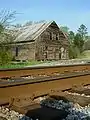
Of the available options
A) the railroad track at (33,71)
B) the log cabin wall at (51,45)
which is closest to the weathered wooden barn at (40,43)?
the log cabin wall at (51,45)

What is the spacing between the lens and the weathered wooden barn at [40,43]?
37188 millimetres

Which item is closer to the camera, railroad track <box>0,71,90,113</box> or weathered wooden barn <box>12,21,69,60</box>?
railroad track <box>0,71,90,113</box>

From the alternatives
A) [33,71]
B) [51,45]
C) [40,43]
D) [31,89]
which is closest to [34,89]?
[31,89]

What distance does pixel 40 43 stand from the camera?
37969 mm

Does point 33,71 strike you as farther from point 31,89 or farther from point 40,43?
point 40,43

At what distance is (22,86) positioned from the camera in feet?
14.9

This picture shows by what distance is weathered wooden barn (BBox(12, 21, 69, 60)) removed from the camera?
37188 millimetres

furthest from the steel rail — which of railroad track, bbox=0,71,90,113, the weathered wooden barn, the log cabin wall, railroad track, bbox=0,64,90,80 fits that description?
the log cabin wall

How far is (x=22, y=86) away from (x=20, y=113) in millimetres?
1035

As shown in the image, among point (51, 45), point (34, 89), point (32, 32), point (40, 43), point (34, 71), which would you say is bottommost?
point (34, 89)

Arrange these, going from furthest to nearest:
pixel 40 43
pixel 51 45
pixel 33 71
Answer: pixel 51 45 → pixel 40 43 → pixel 33 71

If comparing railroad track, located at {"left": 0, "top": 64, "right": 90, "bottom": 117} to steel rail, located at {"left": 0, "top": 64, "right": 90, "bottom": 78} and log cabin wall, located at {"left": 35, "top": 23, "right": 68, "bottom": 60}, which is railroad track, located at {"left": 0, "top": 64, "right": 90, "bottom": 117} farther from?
log cabin wall, located at {"left": 35, "top": 23, "right": 68, "bottom": 60}

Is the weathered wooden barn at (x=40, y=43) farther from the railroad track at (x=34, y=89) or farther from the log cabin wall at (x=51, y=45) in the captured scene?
the railroad track at (x=34, y=89)

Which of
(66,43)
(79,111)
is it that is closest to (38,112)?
(79,111)
